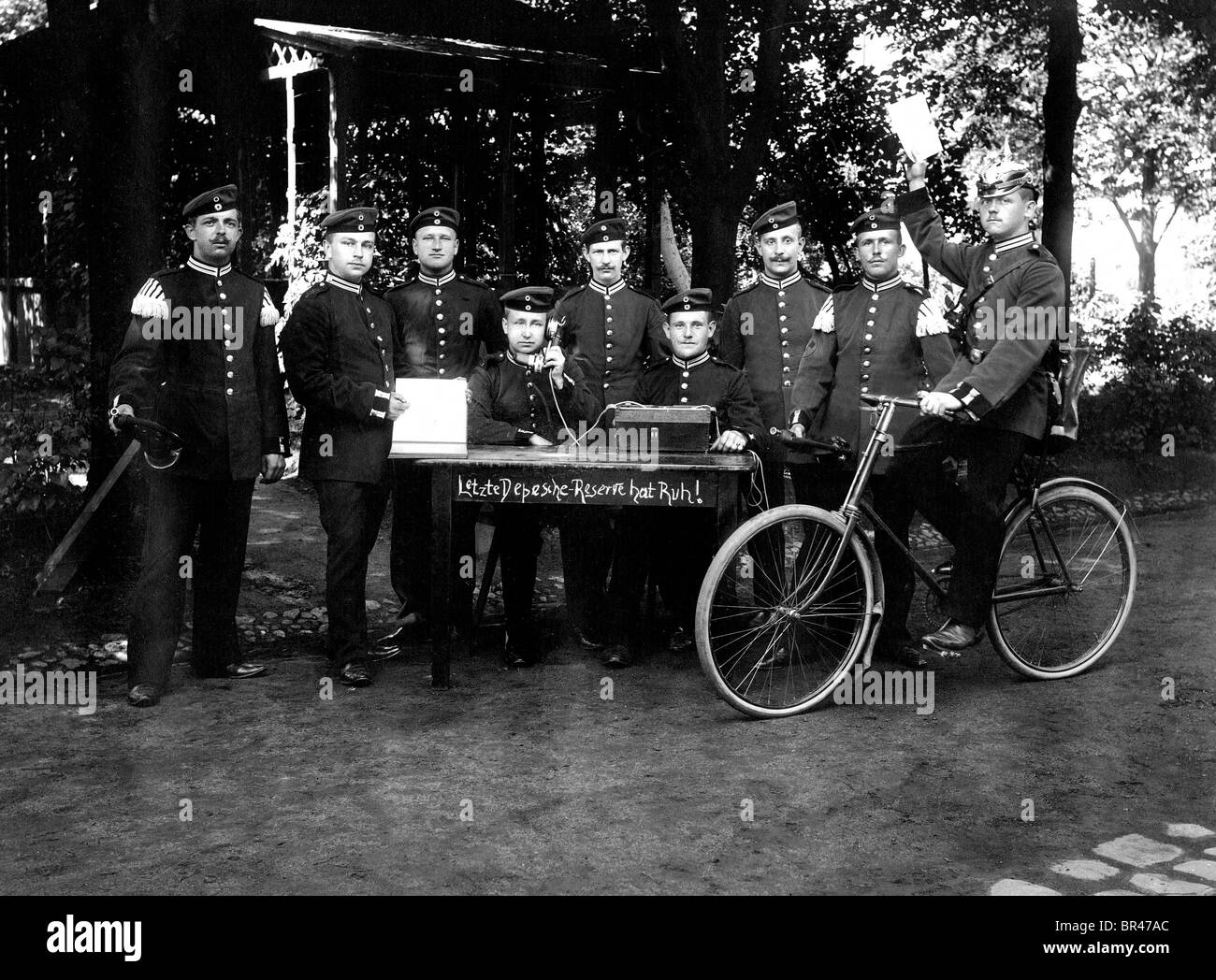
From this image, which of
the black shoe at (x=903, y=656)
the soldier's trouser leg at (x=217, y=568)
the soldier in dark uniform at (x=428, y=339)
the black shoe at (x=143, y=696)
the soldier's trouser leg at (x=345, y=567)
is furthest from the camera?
the soldier in dark uniform at (x=428, y=339)

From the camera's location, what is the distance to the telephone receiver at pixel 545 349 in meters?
6.62

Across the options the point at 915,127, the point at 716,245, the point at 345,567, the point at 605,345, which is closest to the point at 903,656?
the point at 605,345

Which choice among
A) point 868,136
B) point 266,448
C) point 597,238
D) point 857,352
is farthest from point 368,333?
point 868,136

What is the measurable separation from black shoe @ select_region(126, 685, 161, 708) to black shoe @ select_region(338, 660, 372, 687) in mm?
812

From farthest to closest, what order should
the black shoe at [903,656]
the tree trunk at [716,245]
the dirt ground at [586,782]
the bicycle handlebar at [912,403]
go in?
the tree trunk at [716,245]
the black shoe at [903,656]
the bicycle handlebar at [912,403]
the dirt ground at [586,782]

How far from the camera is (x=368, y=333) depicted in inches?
255

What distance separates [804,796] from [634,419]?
209 centimetres

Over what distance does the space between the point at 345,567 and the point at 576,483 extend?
121 centimetres

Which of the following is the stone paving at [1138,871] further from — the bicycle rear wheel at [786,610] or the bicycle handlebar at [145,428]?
the bicycle handlebar at [145,428]

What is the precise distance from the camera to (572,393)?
6.73 metres

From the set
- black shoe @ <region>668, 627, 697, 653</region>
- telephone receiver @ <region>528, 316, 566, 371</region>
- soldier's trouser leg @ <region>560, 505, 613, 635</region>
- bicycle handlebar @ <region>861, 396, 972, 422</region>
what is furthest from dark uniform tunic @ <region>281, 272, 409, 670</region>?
bicycle handlebar @ <region>861, 396, 972, 422</region>

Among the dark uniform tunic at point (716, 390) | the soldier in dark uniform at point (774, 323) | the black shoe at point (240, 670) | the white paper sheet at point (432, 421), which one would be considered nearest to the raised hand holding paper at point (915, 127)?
the soldier in dark uniform at point (774, 323)

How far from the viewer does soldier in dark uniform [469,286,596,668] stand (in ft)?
21.5

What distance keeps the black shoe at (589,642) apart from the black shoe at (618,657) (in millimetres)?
353
